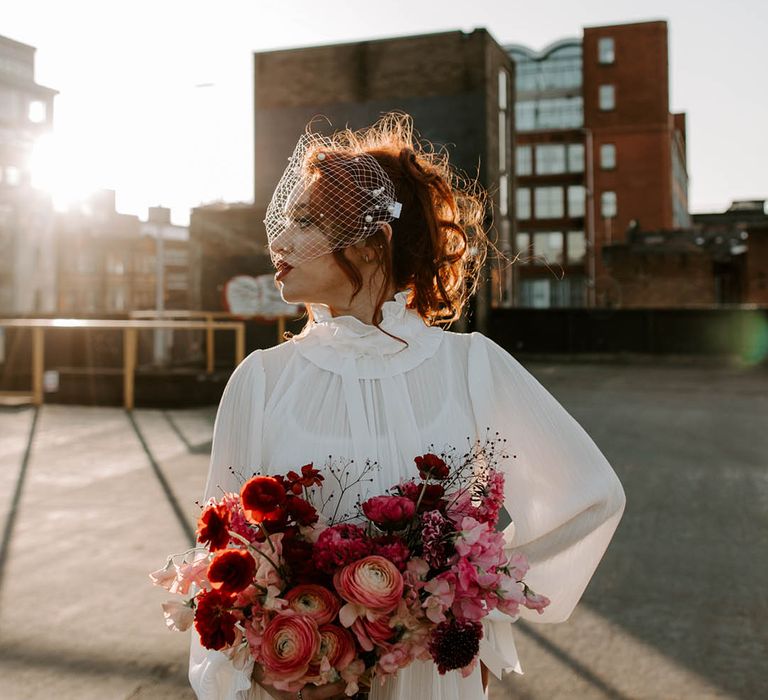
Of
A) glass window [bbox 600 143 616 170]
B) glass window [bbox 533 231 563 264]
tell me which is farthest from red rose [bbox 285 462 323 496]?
glass window [bbox 533 231 563 264]

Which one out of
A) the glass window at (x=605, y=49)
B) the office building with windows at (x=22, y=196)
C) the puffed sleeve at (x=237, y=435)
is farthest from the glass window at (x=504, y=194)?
the office building with windows at (x=22, y=196)

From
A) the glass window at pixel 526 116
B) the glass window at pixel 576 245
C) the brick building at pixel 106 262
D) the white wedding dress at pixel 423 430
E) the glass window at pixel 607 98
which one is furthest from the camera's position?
the glass window at pixel 526 116

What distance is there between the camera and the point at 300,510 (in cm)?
153

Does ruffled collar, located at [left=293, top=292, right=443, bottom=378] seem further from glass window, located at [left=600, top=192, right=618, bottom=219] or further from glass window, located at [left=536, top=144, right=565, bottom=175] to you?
glass window, located at [left=536, top=144, right=565, bottom=175]

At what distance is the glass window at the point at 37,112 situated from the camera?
63.2 m

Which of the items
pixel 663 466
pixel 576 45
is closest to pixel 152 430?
pixel 663 466

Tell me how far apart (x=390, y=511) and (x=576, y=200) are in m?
64.5

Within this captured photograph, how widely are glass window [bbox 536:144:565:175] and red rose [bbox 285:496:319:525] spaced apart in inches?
2564

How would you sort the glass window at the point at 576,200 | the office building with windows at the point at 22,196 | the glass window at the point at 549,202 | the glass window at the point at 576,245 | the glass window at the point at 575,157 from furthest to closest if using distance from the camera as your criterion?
1. the glass window at the point at 549,202
2. the glass window at the point at 576,200
3. the glass window at the point at 575,157
4. the glass window at the point at 576,245
5. the office building with windows at the point at 22,196

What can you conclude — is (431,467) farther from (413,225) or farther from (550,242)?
(550,242)

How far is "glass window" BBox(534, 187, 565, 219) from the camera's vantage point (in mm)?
63781

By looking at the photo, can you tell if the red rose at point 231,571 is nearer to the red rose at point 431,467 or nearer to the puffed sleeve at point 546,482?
the red rose at point 431,467

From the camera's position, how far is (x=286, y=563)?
1541 mm

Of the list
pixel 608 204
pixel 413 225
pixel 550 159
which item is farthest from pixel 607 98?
pixel 413 225
